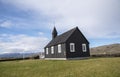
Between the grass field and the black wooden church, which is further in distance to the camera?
the black wooden church

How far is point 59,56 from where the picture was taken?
39.1 m

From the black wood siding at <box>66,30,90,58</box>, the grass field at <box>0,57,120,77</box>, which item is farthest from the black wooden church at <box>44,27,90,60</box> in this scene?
the grass field at <box>0,57,120,77</box>

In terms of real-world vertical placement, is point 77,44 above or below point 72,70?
above

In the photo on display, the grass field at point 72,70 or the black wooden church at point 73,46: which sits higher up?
the black wooden church at point 73,46

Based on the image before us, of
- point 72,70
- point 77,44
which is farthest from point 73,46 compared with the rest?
point 72,70

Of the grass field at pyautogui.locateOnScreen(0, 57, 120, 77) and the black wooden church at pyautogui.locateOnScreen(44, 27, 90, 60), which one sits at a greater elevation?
the black wooden church at pyautogui.locateOnScreen(44, 27, 90, 60)

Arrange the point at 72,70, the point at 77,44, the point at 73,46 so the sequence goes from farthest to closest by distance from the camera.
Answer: the point at 77,44
the point at 73,46
the point at 72,70

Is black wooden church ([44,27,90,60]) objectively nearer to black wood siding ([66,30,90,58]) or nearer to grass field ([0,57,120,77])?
black wood siding ([66,30,90,58])

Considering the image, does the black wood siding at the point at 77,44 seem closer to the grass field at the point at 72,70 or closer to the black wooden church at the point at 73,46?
the black wooden church at the point at 73,46

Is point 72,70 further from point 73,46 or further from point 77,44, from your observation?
point 77,44

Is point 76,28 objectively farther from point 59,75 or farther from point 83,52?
point 59,75

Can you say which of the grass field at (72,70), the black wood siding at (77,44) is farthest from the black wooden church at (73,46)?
the grass field at (72,70)

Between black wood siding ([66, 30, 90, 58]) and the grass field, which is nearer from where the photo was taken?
the grass field

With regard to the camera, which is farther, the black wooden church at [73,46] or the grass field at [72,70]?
the black wooden church at [73,46]
